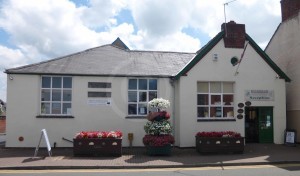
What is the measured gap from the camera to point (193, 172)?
513 inches

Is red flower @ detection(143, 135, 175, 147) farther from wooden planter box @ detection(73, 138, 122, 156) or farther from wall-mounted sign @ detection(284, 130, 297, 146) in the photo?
wall-mounted sign @ detection(284, 130, 297, 146)

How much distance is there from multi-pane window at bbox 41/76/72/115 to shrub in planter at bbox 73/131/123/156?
12.4 ft

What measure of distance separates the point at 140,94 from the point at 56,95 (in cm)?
478

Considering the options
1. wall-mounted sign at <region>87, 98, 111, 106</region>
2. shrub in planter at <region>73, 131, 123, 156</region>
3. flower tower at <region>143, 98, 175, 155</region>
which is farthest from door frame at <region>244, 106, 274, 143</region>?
shrub in planter at <region>73, 131, 123, 156</region>

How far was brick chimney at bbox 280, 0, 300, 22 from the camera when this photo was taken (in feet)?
74.3

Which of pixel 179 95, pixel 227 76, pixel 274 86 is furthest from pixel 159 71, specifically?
pixel 274 86

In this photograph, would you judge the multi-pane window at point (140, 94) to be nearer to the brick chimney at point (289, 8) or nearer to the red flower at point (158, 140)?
the red flower at point (158, 140)

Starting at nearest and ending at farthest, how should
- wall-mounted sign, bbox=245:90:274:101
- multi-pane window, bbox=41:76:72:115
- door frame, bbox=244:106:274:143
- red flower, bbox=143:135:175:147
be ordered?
red flower, bbox=143:135:175:147 < multi-pane window, bbox=41:76:72:115 < wall-mounted sign, bbox=245:90:274:101 < door frame, bbox=244:106:274:143

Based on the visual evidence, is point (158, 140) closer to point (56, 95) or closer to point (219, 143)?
point (219, 143)

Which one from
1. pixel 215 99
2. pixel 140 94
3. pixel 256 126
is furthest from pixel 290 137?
pixel 140 94

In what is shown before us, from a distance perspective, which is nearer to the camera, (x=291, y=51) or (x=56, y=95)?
(x=56, y=95)

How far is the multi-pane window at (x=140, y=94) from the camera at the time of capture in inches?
821

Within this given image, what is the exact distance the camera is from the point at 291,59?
74.3ft

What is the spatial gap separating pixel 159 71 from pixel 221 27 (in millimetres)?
4519
